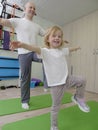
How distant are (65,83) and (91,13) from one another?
3.00m

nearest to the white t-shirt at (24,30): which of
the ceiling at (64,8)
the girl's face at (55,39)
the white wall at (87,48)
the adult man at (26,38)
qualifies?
the adult man at (26,38)

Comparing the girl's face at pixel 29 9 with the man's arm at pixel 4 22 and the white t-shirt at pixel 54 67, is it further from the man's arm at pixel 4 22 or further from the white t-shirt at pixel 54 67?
the white t-shirt at pixel 54 67

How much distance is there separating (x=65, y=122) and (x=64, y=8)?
2.91 meters

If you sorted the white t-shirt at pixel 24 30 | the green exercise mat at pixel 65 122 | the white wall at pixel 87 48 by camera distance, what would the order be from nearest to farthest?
the green exercise mat at pixel 65 122 < the white t-shirt at pixel 24 30 < the white wall at pixel 87 48

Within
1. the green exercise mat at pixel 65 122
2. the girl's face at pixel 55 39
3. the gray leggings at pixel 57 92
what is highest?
the girl's face at pixel 55 39

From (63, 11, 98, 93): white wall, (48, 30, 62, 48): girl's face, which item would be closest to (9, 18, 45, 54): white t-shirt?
(48, 30, 62, 48): girl's face

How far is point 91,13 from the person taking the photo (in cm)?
388

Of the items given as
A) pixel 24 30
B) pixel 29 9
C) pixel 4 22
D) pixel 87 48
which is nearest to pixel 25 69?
pixel 24 30

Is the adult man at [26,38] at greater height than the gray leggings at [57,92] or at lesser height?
greater

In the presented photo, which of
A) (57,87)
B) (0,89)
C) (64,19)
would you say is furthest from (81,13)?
(57,87)

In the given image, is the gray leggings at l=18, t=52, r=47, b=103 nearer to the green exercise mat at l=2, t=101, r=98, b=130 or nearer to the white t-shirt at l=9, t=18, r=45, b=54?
the white t-shirt at l=9, t=18, r=45, b=54

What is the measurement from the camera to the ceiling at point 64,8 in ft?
11.4

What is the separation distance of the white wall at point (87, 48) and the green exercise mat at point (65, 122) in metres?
1.87

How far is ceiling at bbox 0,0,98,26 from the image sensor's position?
348cm
